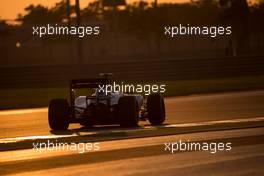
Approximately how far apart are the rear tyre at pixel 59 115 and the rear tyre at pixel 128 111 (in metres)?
1.14

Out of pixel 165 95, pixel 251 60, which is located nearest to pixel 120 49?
pixel 251 60

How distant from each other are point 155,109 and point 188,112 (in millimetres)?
3138

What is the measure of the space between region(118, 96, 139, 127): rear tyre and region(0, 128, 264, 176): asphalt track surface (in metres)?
2.40

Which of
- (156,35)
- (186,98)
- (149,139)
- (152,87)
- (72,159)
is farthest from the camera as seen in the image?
(156,35)

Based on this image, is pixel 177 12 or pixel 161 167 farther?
pixel 177 12

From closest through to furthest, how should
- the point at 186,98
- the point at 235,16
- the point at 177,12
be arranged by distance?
the point at 186,98 → the point at 235,16 → the point at 177,12

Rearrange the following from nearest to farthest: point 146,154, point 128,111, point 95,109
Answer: point 146,154, point 128,111, point 95,109

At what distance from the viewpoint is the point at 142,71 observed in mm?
33531

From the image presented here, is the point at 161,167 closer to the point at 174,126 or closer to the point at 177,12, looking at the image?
the point at 174,126

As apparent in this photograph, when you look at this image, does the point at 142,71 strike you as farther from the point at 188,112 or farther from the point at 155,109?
the point at 155,109

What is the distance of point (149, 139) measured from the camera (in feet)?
48.4

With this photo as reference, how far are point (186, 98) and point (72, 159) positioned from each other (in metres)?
14.4

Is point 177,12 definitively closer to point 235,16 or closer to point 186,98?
point 235,16

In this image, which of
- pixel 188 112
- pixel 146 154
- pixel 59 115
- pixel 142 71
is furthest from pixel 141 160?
pixel 142 71
